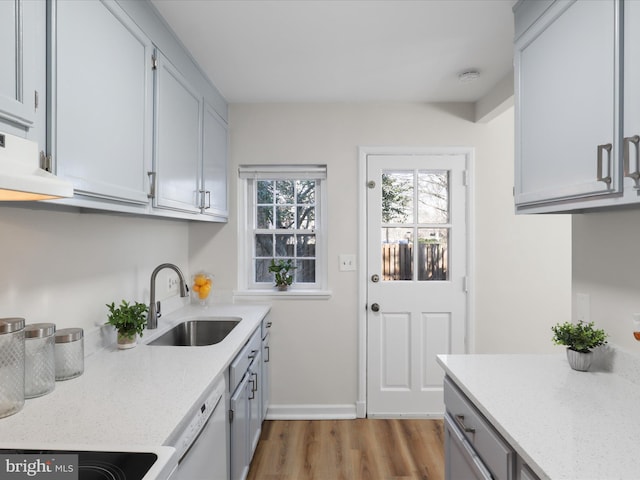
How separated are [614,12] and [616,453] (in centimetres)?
120

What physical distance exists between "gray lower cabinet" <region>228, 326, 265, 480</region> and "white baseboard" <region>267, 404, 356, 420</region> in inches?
15.7

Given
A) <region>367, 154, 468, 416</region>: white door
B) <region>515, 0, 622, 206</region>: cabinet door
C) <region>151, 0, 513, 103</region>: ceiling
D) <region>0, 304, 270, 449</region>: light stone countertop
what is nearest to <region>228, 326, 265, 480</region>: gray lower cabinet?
<region>0, 304, 270, 449</region>: light stone countertop

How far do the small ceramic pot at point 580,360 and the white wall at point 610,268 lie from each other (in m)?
0.13

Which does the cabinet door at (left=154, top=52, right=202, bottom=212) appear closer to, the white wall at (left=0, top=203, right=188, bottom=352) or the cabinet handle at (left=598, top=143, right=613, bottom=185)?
the white wall at (left=0, top=203, right=188, bottom=352)

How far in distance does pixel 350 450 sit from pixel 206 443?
142 cm

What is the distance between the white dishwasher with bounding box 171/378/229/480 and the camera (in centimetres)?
120

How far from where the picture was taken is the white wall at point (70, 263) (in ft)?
4.48

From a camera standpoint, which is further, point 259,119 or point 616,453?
point 259,119

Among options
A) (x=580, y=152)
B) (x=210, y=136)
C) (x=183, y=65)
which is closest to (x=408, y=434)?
(x=580, y=152)

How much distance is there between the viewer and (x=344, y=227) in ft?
9.87

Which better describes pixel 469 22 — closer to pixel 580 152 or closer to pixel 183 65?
pixel 580 152

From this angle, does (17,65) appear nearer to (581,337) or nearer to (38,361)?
(38,361)

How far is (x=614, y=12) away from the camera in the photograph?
3.72ft

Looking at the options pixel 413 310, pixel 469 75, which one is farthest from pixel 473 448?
pixel 469 75
